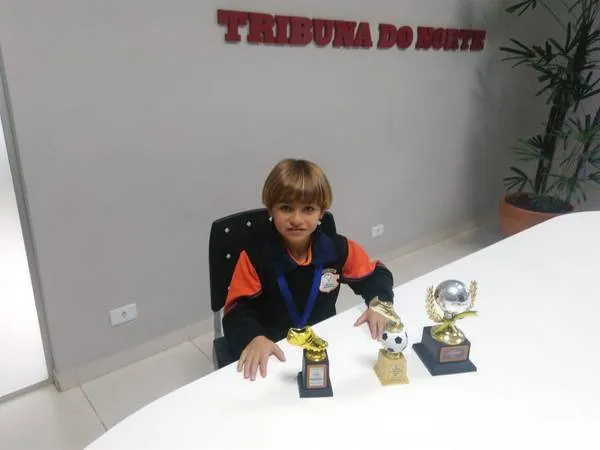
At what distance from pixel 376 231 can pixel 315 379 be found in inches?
85.6

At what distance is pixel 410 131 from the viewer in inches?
114

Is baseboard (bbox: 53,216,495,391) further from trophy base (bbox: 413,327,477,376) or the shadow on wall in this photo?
the shadow on wall

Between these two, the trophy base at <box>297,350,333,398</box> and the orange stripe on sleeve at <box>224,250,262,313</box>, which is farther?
the orange stripe on sleeve at <box>224,250,262,313</box>

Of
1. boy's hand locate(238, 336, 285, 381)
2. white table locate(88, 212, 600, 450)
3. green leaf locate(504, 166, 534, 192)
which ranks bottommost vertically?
green leaf locate(504, 166, 534, 192)

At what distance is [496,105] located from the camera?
11.0ft

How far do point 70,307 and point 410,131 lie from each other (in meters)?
2.12

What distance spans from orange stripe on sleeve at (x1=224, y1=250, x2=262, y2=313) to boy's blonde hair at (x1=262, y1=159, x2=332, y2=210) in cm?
18

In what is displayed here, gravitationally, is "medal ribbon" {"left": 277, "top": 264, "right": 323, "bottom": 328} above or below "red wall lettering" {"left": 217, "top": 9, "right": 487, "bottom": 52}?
below

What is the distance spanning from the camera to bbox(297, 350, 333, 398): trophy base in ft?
2.74

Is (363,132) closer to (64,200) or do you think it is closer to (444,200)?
(444,200)

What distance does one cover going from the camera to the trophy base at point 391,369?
88 centimetres

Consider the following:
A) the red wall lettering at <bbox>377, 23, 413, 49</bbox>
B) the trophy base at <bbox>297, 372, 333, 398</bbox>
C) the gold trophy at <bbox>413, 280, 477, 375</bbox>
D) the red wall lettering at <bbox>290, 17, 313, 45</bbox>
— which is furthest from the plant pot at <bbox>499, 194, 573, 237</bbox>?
the trophy base at <bbox>297, 372, 333, 398</bbox>

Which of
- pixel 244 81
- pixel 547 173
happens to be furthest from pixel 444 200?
pixel 244 81

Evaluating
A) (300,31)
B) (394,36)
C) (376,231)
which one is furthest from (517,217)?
(300,31)
